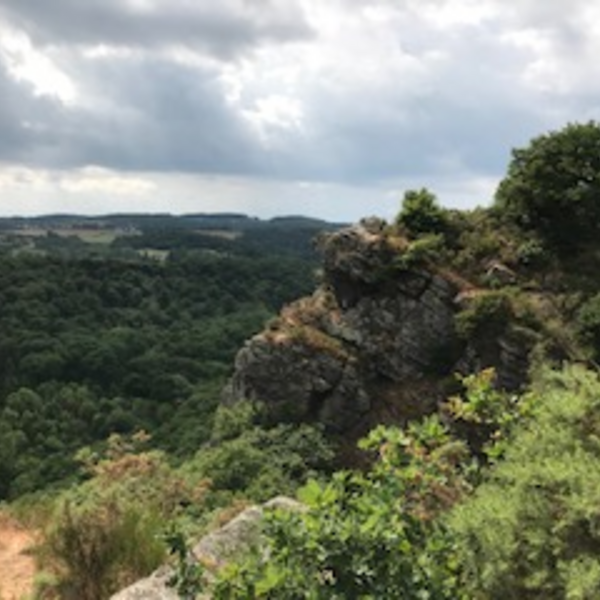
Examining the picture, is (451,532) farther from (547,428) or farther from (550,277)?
(550,277)

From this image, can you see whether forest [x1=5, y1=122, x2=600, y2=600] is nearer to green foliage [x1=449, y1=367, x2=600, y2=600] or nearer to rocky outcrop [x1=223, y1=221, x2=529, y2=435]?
green foliage [x1=449, y1=367, x2=600, y2=600]

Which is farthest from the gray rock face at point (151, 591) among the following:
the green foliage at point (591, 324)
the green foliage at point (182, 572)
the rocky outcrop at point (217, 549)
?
the green foliage at point (591, 324)

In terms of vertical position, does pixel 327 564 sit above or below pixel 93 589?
above

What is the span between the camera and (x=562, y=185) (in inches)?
1059

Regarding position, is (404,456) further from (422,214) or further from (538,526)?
(422,214)

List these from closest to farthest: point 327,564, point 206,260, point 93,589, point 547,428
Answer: point 327,564, point 547,428, point 93,589, point 206,260

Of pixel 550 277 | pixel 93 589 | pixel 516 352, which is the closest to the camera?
pixel 93 589

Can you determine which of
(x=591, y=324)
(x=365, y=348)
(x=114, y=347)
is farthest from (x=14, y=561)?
(x=114, y=347)

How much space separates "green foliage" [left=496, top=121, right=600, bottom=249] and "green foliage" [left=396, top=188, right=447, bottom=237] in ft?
8.75

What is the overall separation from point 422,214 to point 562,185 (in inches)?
189

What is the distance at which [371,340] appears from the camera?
2697 cm

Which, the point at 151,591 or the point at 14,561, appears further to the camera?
the point at 14,561

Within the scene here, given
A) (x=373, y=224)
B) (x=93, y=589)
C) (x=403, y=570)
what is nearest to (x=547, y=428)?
(x=403, y=570)

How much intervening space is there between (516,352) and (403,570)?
20.1 m
